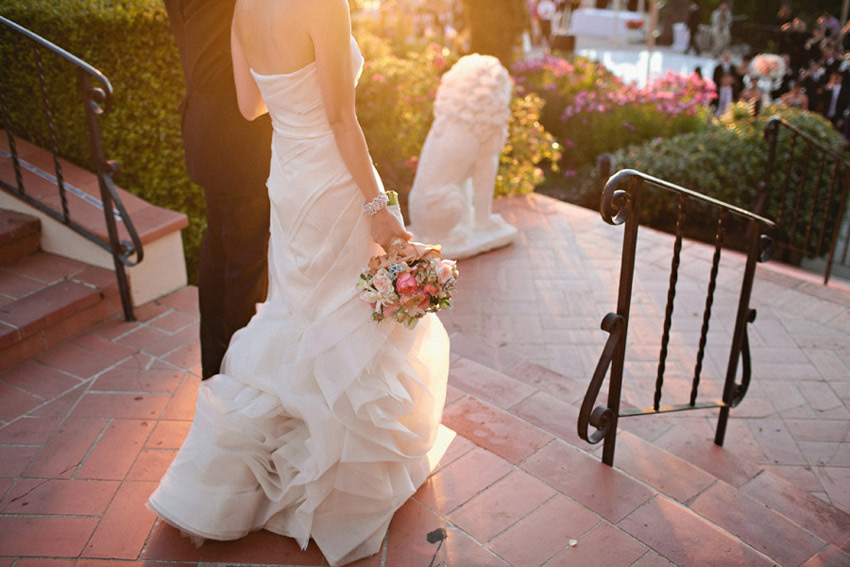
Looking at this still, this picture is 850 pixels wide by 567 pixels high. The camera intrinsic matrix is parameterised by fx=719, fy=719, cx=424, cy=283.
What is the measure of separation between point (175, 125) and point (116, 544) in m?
3.35

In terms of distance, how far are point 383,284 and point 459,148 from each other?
3.12 m

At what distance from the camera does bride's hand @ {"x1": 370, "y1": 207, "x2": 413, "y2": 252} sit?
225 centimetres

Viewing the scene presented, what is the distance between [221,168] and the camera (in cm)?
265

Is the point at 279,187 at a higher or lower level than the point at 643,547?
higher

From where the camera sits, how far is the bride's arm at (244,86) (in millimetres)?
2277

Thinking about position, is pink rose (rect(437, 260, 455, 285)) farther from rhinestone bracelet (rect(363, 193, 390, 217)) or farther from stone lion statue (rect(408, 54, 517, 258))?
stone lion statue (rect(408, 54, 517, 258))

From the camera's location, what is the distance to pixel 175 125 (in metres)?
4.91

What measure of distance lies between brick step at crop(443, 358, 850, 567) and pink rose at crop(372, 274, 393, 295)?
92 centimetres

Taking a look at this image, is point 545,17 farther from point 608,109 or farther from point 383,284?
point 383,284

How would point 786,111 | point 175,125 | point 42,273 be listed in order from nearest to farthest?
point 42,273 → point 175,125 → point 786,111

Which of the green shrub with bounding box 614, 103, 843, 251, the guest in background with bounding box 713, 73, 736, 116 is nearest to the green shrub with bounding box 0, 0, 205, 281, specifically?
the green shrub with bounding box 614, 103, 843, 251

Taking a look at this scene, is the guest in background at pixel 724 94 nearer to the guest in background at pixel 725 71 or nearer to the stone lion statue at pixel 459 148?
the guest in background at pixel 725 71

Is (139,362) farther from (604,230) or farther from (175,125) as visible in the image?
(604,230)

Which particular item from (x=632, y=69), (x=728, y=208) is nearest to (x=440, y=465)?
(x=728, y=208)
